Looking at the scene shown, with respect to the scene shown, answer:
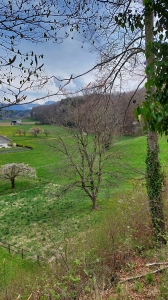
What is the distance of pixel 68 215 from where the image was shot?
1396 cm

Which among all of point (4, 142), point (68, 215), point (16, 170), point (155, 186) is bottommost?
point (68, 215)

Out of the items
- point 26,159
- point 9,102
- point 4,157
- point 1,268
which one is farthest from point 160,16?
point 4,157

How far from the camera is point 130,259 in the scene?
529 centimetres

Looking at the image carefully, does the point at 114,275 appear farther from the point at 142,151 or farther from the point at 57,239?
the point at 142,151

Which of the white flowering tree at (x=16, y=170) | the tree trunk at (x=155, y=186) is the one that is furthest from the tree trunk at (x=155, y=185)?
the white flowering tree at (x=16, y=170)

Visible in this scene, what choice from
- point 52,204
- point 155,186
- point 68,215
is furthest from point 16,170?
point 155,186

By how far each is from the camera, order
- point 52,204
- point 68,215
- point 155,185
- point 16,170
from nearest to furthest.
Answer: point 155,185, point 68,215, point 52,204, point 16,170

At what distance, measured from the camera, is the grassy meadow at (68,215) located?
7043mm

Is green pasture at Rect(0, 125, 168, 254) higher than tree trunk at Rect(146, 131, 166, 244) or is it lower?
lower

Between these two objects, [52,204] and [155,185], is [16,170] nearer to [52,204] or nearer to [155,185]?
[52,204]

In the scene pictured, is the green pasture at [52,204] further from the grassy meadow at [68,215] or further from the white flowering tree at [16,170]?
the white flowering tree at [16,170]

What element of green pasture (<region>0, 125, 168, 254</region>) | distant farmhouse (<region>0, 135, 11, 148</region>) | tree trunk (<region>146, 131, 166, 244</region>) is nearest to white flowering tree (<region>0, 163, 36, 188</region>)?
green pasture (<region>0, 125, 168, 254</region>)

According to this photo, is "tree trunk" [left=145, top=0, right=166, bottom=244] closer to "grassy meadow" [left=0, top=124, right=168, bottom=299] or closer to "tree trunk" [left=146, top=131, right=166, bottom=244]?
"tree trunk" [left=146, top=131, right=166, bottom=244]

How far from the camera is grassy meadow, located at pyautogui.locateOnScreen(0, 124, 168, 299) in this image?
704cm
